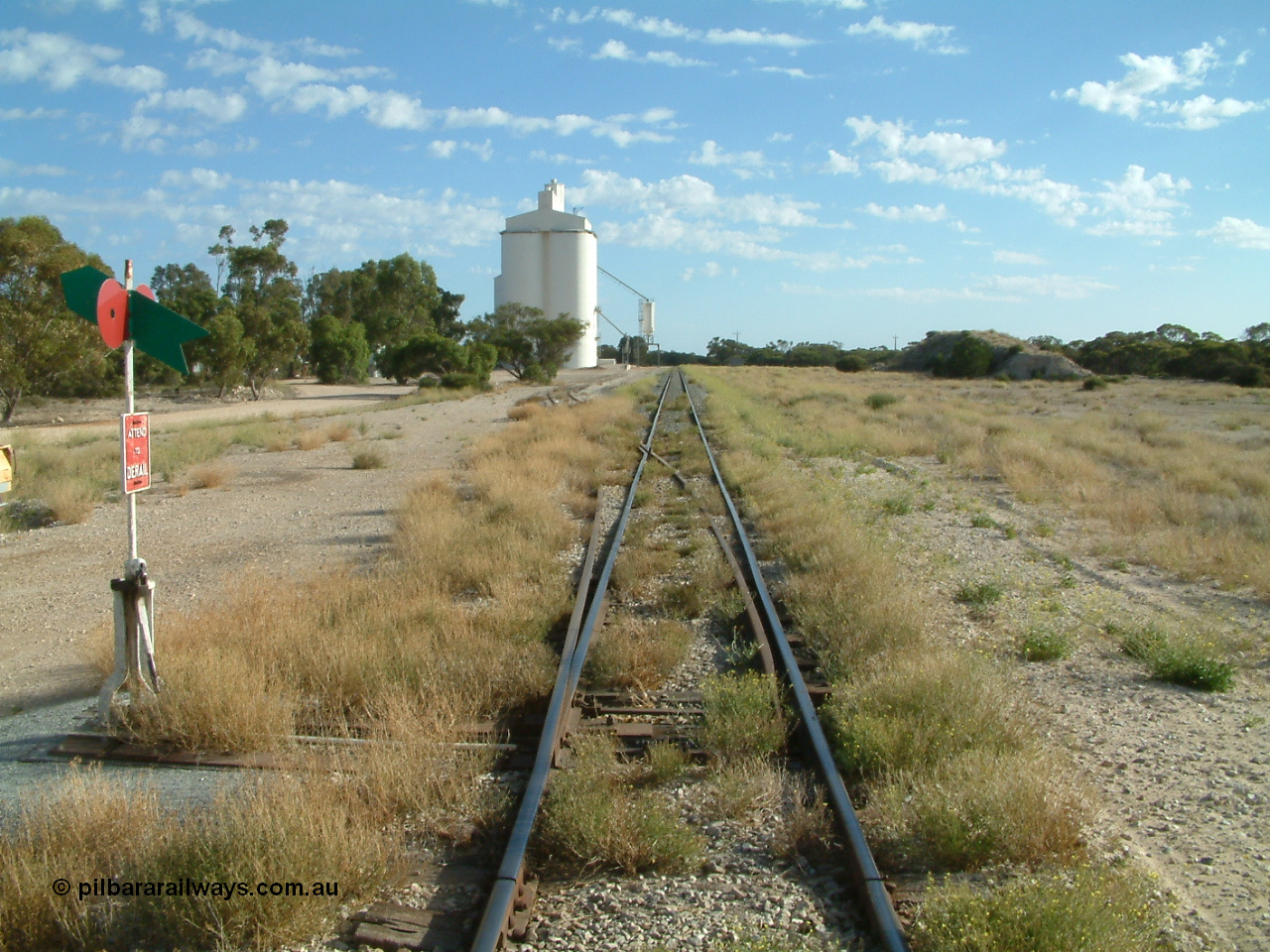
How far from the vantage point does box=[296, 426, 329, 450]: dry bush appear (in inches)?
941

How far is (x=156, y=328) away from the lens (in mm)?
5711

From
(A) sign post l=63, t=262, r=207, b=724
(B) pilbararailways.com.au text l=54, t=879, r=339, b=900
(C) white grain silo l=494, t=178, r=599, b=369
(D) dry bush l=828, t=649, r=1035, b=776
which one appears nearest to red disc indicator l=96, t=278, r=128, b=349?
(A) sign post l=63, t=262, r=207, b=724

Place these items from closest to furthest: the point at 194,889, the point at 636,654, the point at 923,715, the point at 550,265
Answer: the point at 194,889
the point at 923,715
the point at 636,654
the point at 550,265

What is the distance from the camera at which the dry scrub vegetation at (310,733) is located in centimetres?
357

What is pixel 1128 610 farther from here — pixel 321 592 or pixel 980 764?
pixel 321 592

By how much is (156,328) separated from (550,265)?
3952 inches

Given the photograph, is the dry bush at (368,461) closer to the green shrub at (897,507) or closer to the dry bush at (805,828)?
the green shrub at (897,507)

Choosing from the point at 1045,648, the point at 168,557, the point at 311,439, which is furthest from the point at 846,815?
the point at 311,439

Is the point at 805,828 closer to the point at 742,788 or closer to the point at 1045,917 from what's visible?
the point at 742,788

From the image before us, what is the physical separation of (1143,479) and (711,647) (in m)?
13.8

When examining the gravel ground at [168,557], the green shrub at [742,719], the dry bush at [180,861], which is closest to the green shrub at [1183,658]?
the green shrub at [742,719]

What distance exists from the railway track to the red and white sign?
104 inches

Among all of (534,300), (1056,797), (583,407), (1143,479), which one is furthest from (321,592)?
(534,300)

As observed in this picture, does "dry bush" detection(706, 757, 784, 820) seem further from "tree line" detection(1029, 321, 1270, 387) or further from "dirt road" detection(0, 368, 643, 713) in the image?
"tree line" detection(1029, 321, 1270, 387)
